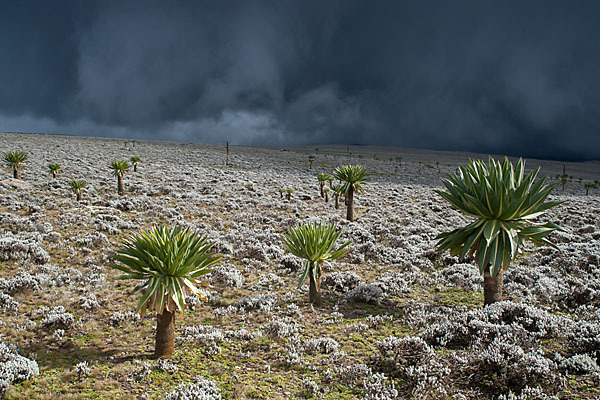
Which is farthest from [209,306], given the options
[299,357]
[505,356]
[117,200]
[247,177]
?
[247,177]

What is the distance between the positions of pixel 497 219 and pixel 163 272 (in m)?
7.22

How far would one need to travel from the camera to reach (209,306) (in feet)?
29.3

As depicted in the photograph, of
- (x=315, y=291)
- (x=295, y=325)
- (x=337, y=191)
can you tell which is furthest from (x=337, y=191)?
(x=295, y=325)

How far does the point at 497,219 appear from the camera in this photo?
7.49 m

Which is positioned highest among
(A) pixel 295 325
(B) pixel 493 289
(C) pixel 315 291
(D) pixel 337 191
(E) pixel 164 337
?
(D) pixel 337 191

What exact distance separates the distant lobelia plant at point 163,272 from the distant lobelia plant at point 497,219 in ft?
18.5

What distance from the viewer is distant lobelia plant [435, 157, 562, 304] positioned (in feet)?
23.7

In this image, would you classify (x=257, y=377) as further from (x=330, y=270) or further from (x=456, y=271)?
(x=456, y=271)

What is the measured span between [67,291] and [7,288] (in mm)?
1392

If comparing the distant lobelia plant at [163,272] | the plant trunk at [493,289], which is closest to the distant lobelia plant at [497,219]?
the plant trunk at [493,289]

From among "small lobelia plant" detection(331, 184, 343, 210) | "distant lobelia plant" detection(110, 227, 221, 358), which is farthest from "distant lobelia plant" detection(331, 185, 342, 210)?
"distant lobelia plant" detection(110, 227, 221, 358)

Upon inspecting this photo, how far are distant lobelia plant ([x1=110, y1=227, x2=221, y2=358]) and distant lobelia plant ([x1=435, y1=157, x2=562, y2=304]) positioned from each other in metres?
5.63

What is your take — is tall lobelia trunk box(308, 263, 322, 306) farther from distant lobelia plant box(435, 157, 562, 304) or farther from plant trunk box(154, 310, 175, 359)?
plant trunk box(154, 310, 175, 359)

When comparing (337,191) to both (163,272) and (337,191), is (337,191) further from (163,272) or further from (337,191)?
(163,272)
